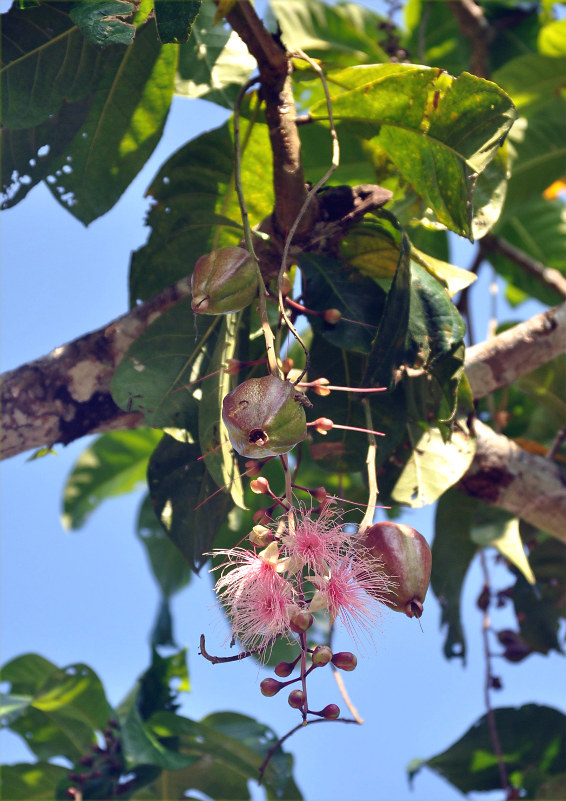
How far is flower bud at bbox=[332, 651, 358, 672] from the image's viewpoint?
2.65ft

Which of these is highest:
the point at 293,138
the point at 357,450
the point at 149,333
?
the point at 293,138

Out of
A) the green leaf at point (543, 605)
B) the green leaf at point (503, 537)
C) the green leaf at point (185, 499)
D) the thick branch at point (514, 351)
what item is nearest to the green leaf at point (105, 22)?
the green leaf at point (185, 499)

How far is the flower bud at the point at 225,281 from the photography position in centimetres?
99

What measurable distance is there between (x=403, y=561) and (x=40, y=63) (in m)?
1.00

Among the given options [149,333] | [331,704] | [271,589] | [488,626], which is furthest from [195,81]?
[488,626]

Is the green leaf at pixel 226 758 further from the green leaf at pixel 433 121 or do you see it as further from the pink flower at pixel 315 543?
the green leaf at pixel 433 121

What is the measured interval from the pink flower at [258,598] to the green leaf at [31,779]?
1.47 metres

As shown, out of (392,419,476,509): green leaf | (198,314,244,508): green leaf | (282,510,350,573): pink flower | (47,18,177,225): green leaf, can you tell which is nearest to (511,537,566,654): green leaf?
(392,419,476,509): green leaf

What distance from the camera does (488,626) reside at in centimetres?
206

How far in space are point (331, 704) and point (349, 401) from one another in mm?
625

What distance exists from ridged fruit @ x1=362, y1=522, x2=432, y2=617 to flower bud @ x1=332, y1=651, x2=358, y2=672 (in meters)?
0.11

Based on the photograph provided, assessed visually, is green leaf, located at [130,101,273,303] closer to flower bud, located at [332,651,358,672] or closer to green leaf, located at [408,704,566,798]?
flower bud, located at [332,651,358,672]

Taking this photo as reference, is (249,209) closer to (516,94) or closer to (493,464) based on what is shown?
(493,464)

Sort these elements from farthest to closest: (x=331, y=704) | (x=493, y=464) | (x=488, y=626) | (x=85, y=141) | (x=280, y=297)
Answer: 1. (x=488, y=626)
2. (x=493, y=464)
3. (x=85, y=141)
4. (x=280, y=297)
5. (x=331, y=704)
